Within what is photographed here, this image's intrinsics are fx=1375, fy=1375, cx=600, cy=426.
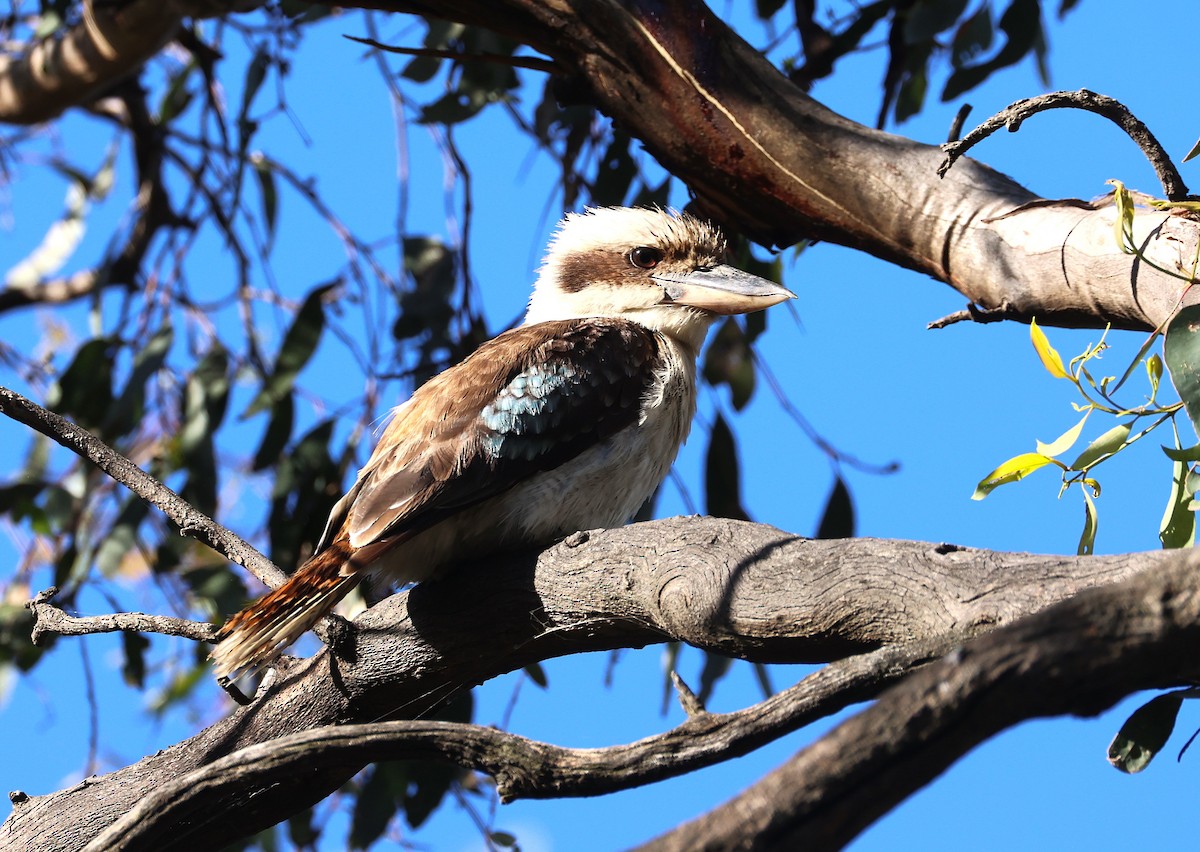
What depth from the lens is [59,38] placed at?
111 inches

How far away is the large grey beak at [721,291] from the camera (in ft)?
7.40

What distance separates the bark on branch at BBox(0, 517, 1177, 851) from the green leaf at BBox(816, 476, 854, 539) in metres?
1.13

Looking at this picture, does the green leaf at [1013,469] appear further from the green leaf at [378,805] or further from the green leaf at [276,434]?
the green leaf at [276,434]

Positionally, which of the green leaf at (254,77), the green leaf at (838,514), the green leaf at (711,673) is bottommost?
the green leaf at (711,673)

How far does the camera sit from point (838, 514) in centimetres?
274

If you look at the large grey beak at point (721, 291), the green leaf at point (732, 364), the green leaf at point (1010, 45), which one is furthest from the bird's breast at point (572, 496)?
the green leaf at point (732, 364)

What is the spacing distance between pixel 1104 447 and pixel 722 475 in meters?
1.53

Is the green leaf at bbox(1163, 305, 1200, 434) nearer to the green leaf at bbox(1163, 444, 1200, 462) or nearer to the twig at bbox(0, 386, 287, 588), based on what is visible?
the green leaf at bbox(1163, 444, 1200, 462)

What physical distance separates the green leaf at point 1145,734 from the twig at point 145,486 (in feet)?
3.19

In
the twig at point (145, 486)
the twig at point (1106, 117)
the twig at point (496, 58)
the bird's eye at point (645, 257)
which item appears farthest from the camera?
the bird's eye at point (645, 257)

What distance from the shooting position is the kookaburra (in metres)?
1.66

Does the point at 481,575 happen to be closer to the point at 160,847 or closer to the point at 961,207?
the point at 160,847

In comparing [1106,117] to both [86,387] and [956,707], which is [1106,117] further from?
[86,387]

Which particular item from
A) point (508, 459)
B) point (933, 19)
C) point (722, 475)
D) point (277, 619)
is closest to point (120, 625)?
point (277, 619)
